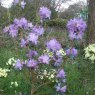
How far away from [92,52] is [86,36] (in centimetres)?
89

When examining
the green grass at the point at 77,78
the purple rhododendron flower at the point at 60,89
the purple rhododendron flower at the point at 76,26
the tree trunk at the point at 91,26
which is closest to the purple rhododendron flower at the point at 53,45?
the purple rhododendron flower at the point at 76,26

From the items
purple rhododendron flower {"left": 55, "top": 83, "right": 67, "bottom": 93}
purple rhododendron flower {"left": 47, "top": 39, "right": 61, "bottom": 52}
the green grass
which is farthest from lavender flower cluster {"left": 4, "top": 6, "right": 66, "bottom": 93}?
the green grass

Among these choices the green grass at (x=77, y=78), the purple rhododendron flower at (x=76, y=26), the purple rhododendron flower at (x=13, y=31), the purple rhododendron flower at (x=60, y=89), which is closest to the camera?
the purple rhododendron flower at (x=76, y=26)

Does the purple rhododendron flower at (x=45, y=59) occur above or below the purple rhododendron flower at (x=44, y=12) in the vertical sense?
below

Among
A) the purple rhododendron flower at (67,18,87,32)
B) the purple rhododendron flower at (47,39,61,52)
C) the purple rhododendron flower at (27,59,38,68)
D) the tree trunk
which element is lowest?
the purple rhododendron flower at (27,59,38,68)

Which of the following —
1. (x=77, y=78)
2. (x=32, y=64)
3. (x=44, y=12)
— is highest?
(x=77, y=78)

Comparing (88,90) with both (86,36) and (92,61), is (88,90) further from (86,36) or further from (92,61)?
(86,36)

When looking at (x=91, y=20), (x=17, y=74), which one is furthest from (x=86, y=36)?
(x=17, y=74)

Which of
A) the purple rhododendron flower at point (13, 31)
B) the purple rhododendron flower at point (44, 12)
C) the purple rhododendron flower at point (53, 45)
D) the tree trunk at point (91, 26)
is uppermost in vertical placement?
the tree trunk at point (91, 26)

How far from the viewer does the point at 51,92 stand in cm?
486

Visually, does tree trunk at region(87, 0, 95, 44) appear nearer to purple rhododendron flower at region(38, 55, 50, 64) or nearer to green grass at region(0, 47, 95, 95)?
green grass at region(0, 47, 95, 95)

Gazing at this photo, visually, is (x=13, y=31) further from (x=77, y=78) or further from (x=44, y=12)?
(x=77, y=78)

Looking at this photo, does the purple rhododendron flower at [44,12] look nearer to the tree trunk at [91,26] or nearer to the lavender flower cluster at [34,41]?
the lavender flower cluster at [34,41]

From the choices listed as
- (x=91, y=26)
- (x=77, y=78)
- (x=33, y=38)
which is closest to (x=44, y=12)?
(x=33, y=38)
